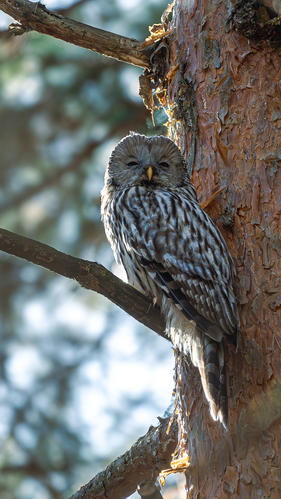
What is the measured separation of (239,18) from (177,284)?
4.86ft

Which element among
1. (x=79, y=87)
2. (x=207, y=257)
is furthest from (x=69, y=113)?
(x=207, y=257)

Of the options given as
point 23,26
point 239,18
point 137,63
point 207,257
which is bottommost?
point 207,257

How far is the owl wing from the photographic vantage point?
2412mm

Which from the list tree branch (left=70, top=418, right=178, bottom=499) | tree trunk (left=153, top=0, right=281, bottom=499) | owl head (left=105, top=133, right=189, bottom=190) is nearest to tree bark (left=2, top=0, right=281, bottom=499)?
tree trunk (left=153, top=0, right=281, bottom=499)

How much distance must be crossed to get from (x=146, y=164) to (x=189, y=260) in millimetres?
969

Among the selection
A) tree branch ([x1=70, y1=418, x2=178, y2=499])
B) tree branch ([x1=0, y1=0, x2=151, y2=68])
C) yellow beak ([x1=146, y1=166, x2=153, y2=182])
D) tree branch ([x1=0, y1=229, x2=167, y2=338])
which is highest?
tree branch ([x1=0, y1=0, x2=151, y2=68])

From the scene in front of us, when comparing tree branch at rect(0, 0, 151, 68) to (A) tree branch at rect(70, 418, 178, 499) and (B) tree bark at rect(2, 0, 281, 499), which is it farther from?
(A) tree branch at rect(70, 418, 178, 499)

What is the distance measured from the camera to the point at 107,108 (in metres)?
4.88

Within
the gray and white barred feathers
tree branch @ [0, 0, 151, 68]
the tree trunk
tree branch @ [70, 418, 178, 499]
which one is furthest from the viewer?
tree branch @ [0, 0, 151, 68]

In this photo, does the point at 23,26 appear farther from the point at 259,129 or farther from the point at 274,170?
the point at 274,170

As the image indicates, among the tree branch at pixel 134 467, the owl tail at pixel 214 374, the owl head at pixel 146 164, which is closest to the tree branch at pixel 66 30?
the owl head at pixel 146 164

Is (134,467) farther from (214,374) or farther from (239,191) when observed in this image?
(239,191)

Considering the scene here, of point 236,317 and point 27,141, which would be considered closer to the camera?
point 236,317

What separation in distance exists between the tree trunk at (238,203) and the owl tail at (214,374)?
0.06 m
